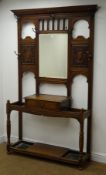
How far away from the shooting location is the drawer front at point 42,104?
3771 millimetres

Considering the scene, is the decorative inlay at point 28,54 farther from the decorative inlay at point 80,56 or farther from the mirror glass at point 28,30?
the decorative inlay at point 80,56

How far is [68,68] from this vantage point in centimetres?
396

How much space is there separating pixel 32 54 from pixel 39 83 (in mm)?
434

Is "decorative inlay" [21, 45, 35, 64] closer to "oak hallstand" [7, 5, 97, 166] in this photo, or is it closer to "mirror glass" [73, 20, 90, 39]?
"oak hallstand" [7, 5, 97, 166]

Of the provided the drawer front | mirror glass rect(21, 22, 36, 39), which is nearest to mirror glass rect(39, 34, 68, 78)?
mirror glass rect(21, 22, 36, 39)

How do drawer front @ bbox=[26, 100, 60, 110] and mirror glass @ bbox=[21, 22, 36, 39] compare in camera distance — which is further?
mirror glass @ bbox=[21, 22, 36, 39]

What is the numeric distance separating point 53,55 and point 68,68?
297 millimetres

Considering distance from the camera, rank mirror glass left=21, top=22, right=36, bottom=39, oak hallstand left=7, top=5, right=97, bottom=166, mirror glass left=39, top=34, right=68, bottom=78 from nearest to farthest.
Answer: oak hallstand left=7, top=5, right=97, bottom=166 → mirror glass left=39, top=34, right=68, bottom=78 → mirror glass left=21, top=22, right=36, bottom=39

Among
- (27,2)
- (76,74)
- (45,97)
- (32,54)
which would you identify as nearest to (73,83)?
(76,74)

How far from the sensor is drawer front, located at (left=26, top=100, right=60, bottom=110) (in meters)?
3.77

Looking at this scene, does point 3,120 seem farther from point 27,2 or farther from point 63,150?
point 27,2

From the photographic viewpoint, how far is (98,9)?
3684mm

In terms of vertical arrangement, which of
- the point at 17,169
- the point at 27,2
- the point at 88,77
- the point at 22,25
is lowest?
the point at 17,169

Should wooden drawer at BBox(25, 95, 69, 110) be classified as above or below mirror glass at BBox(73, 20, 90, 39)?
below
